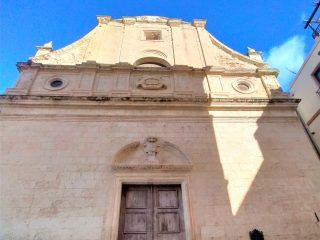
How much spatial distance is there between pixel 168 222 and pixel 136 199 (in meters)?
0.99

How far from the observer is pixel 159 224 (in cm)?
609

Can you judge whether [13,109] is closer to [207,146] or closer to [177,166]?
[177,166]

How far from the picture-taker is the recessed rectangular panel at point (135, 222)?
601 cm

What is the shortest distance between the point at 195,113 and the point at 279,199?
11.3 ft

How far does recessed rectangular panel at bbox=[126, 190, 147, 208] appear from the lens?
6449mm

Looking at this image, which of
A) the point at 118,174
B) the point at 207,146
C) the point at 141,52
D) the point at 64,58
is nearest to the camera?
the point at 118,174

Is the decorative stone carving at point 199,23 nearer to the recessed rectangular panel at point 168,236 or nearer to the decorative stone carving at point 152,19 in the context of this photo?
the decorative stone carving at point 152,19

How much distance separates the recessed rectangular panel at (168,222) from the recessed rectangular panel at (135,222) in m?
0.37

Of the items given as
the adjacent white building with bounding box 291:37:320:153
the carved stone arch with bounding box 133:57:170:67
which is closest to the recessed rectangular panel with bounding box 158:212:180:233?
the carved stone arch with bounding box 133:57:170:67

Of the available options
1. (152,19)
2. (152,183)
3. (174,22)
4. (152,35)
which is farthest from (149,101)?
(152,19)

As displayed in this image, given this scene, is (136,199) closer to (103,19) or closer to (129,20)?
(129,20)

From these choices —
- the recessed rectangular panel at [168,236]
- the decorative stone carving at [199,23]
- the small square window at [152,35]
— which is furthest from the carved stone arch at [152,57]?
the recessed rectangular panel at [168,236]

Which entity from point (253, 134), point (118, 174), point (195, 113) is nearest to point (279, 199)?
point (253, 134)

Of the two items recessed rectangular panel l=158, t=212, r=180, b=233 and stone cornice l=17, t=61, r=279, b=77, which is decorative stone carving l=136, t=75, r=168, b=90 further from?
recessed rectangular panel l=158, t=212, r=180, b=233
